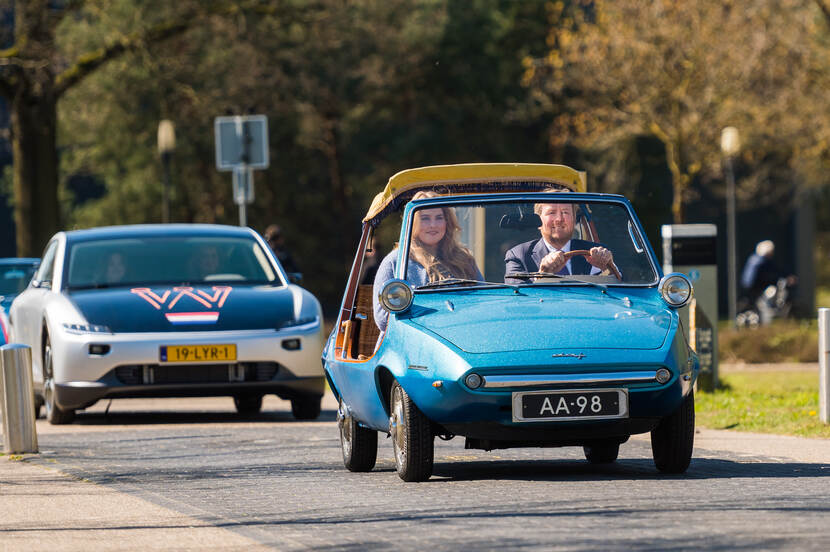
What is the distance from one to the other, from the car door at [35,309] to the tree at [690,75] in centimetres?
1827

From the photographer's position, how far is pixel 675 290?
841 cm

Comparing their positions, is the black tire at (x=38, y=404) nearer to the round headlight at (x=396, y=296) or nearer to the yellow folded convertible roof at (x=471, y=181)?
the yellow folded convertible roof at (x=471, y=181)

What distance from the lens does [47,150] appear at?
25.1 metres

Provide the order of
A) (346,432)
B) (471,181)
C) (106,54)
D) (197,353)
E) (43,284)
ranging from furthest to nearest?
(106,54)
(43,284)
(197,353)
(471,181)
(346,432)

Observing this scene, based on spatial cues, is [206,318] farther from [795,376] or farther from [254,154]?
[795,376]

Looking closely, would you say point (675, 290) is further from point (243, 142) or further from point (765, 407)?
point (243, 142)

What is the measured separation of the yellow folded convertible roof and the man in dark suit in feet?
3.27

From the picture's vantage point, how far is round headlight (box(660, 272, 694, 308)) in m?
8.39

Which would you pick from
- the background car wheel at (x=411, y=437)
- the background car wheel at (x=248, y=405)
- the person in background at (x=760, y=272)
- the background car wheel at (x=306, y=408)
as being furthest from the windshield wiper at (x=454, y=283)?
the person in background at (x=760, y=272)

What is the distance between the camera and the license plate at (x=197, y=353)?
12.6 m

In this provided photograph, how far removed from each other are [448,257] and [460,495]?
1500mm

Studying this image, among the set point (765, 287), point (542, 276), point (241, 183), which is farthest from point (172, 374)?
point (765, 287)

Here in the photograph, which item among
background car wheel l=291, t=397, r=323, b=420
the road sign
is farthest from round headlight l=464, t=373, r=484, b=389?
the road sign

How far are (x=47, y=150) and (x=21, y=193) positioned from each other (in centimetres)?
→ 76
